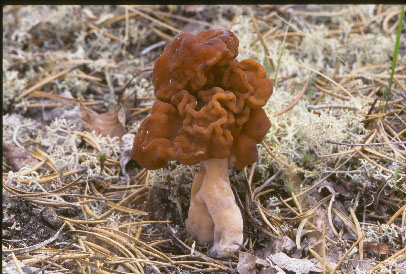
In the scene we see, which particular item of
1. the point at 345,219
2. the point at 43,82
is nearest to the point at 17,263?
the point at 345,219

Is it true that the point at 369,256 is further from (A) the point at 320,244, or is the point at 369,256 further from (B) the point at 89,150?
(B) the point at 89,150

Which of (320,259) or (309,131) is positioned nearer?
(320,259)

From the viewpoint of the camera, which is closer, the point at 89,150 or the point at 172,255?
the point at 172,255

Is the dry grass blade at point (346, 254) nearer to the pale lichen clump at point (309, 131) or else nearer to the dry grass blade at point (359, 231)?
the dry grass blade at point (359, 231)

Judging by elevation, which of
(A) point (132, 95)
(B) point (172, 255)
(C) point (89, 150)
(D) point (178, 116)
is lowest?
(B) point (172, 255)

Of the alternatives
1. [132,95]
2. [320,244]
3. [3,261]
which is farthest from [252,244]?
[132,95]

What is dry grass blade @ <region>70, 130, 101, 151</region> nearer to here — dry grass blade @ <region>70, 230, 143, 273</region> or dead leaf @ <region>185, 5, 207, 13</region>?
dry grass blade @ <region>70, 230, 143, 273</region>

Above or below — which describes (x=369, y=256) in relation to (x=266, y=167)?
below

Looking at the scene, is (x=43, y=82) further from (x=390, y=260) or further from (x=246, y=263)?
(x=390, y=260)
